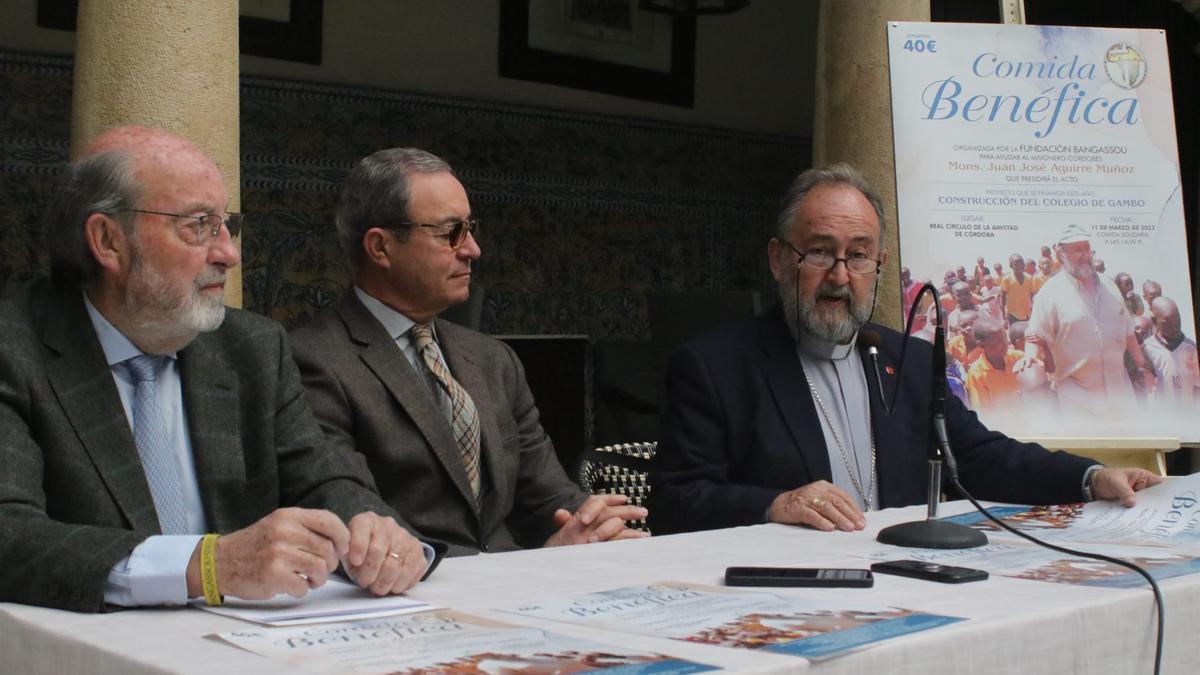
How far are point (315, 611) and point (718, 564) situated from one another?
65cm

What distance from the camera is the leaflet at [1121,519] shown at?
243 cm

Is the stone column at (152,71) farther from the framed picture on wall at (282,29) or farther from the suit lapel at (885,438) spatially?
the framed picture on wall at (282,29)

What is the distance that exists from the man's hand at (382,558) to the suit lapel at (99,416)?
43cm

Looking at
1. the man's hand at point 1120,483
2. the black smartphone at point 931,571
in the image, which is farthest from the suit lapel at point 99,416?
the man's hand at point 1120,483

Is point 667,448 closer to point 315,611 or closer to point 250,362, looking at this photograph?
point 250,362

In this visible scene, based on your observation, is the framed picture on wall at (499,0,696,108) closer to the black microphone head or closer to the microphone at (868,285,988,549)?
the black microphone head

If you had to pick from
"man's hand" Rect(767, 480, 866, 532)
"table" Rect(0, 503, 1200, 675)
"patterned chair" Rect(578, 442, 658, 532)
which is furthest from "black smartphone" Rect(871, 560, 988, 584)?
"patterned chair" Rect(578, 442, 658, 532)

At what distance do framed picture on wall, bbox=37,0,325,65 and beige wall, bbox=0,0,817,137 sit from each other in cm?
6

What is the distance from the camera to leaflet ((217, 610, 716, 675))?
1348mm

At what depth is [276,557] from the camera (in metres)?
1.65

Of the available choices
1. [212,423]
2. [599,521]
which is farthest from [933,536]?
[212,423]

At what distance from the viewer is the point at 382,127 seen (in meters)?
7.63

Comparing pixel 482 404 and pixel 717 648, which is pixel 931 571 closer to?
pixel 717 648

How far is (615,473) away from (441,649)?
2.38 metres
